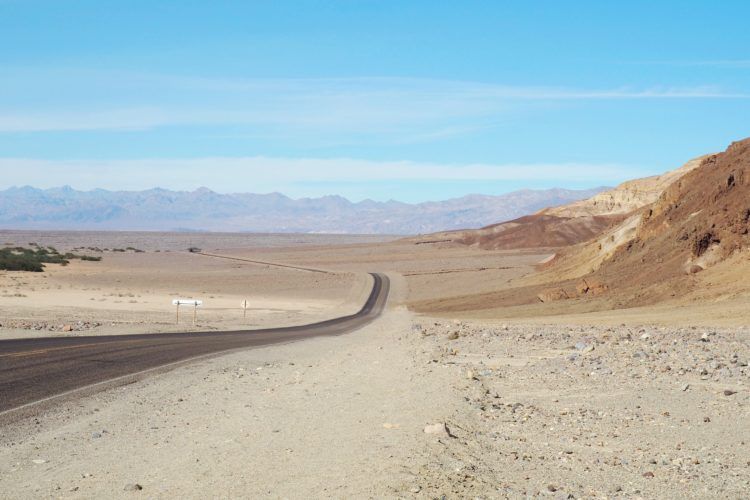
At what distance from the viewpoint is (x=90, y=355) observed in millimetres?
21719

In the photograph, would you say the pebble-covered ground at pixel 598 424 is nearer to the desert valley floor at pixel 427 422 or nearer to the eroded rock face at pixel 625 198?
the desert valley floor at pixel 427 422

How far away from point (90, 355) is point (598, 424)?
48.7ft

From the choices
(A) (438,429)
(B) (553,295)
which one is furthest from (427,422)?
(B) (553,295)

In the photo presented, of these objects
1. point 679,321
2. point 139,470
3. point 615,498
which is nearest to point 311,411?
point 139,470

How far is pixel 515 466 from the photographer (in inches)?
383

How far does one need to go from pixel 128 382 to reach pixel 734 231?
3067 centimetres

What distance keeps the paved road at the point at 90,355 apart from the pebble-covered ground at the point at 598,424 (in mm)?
7614

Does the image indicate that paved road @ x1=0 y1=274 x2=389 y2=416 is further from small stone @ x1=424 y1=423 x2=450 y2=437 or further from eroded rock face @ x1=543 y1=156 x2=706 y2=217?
eroded rock face @ x1=543 y1=156 x2=706 y2=217

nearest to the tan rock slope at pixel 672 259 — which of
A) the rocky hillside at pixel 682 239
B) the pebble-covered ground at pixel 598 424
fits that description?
the rocky hillside at pixel 682 239

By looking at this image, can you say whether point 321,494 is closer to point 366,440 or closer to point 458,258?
point 366,440

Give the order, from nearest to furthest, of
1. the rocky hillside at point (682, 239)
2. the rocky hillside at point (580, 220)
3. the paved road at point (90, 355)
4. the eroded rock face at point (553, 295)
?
1. the paved road at point (90, 355)
2. the rocky hillside at point (682, 239)
3. the eroded rock face at point (553, 295)
4. the rocky hillside at point (580, 220)

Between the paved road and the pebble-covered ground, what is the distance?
761cm

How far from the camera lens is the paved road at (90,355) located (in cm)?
1641

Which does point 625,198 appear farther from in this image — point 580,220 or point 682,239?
point 682,239
